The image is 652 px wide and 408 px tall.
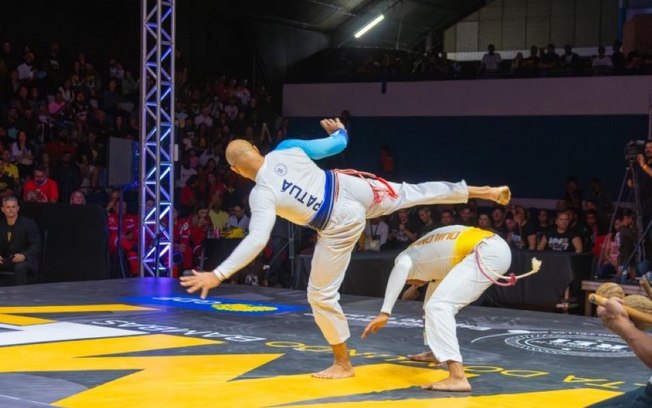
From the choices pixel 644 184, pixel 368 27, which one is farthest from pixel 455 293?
pixel 368 27

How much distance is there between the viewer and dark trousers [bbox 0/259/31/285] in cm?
993

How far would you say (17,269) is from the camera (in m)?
9.92

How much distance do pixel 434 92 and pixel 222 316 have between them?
9.76 metres

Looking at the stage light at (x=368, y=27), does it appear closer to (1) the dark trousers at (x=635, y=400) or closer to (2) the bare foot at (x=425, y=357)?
(2) the bare foot at (x=425, y=357)

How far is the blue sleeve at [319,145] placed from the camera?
5586 millimetres

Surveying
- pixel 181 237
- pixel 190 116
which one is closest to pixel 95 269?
pixel 181 237

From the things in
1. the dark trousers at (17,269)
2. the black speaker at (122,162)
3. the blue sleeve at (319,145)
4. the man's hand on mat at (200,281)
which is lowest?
the dark trousers at (17,269)

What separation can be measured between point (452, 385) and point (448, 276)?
2.01ft

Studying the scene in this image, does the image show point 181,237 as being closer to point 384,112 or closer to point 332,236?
point 384,112

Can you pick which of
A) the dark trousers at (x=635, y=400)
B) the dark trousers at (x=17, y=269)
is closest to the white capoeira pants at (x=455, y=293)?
the dark trousers at (x=635, y=400)

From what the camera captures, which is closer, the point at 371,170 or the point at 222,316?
the point at 222,316

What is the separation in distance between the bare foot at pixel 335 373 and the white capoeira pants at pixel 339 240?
0.14m

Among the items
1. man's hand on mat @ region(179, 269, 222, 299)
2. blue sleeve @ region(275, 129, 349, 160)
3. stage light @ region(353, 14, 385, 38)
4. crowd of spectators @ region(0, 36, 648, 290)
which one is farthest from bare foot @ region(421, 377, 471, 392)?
stage light @ region(353, 14, 385, 38)

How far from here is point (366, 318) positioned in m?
8.03
